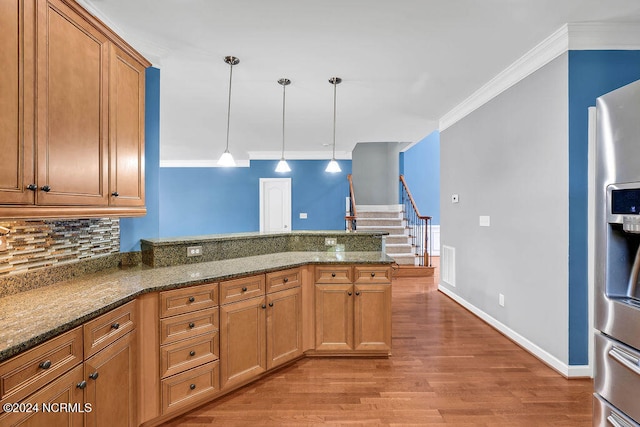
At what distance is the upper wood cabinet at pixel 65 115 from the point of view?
1318mm

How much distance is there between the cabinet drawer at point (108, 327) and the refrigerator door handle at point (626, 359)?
2523 millimetres

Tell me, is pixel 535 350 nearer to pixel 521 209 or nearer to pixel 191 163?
pixel 521 209

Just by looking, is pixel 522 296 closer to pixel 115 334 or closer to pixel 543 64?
pixel 543 64

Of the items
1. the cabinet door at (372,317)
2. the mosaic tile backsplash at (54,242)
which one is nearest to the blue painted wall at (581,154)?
the cabinet door at (372,317)

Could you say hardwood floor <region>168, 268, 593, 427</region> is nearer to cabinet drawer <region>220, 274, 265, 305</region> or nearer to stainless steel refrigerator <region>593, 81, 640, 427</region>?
stainless steel refrigerator <region>593, 81, 640, 427</region>

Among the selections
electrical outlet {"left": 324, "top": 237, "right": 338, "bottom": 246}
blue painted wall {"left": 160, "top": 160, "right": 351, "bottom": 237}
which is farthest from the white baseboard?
Answer: blue painted wall {"left": 160, "top": 160, "right": 351, "bottom": 237}

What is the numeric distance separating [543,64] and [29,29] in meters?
3.51

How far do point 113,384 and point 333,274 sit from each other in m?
1.68

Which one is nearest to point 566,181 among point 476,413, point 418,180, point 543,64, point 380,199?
point 543,64

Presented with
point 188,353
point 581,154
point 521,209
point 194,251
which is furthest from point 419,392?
point 581,154

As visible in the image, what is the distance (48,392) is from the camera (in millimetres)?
1202

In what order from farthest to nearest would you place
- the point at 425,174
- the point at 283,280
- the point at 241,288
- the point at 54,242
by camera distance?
the point at 425,174 < the point at 283,280 < the point at 241,288 < the point at 54,242

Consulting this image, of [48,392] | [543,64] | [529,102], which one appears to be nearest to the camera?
[48,392]

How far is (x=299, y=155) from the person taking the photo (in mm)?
7719
